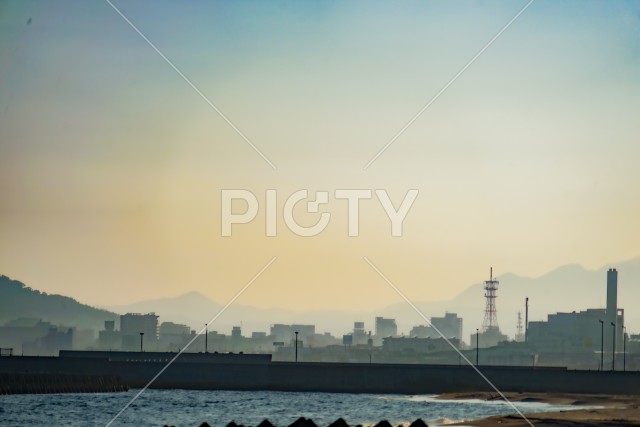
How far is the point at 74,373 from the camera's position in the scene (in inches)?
6727

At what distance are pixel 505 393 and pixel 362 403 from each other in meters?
34.9

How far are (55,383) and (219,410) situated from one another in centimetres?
4346

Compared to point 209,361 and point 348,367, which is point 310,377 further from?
point 209,361

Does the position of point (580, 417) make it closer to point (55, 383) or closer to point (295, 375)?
point (55, 383)

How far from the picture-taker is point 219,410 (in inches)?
4471

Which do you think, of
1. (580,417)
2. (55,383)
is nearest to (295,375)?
(55,383)

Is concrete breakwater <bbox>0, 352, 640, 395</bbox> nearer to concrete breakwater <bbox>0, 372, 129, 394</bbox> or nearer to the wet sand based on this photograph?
concrete breakwater <bbox>0, 372, 129, 394</bbox>

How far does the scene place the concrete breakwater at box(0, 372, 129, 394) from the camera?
144 meters

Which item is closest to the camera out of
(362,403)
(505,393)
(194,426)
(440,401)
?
(194,426)

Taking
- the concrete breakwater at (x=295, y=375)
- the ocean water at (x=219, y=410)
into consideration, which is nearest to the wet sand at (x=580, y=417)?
the ocean water at (x=219, y=410)

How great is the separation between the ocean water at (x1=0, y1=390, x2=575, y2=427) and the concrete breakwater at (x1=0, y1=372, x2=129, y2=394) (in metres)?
4.34

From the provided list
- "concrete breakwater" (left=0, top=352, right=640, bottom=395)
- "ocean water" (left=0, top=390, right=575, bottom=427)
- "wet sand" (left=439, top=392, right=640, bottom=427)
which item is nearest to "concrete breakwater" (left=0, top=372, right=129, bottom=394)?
"ocean water" (left=0, top=390, right=575, bottom=427)

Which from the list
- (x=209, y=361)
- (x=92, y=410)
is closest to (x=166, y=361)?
(x=209, y=361)

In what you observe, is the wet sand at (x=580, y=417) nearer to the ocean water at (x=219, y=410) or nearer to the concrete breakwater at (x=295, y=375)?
the ocean water at (x=219, y=410)
